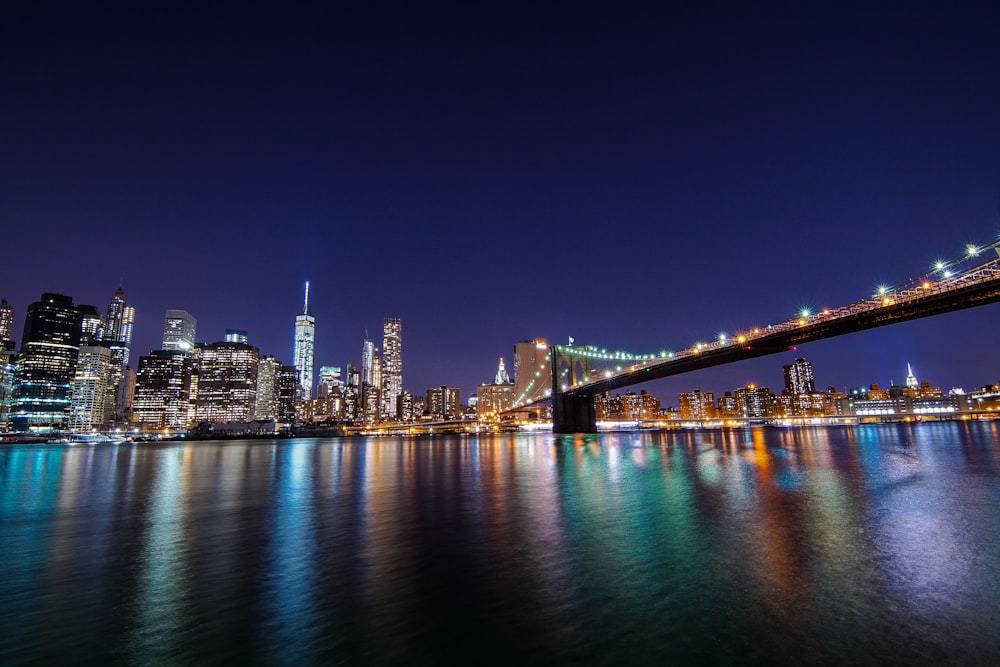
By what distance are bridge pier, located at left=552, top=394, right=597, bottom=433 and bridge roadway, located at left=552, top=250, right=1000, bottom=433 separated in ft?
27.3

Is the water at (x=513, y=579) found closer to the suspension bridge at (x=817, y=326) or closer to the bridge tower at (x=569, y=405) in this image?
the suspension bridge at (x=817, y=326)

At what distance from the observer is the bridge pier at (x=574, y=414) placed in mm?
101875

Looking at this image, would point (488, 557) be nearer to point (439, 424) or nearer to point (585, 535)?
point (585, 535)

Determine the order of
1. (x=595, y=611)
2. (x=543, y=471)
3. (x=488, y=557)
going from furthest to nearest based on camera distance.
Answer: (x=543, y=471), (x=488, y=557), (x=595, y=611)

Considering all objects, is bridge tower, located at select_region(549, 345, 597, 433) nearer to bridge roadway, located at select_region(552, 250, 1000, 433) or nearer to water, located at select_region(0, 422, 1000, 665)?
bridge roadway, located at select_region(552, 250, 1000, 433)

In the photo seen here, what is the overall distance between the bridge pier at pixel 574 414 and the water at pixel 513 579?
7815cm

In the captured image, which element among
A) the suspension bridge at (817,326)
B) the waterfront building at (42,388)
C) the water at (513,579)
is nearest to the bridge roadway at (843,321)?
the suspension bridge at (817,326)

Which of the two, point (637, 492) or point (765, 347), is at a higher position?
point (765, 347)

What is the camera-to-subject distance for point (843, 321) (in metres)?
47.6

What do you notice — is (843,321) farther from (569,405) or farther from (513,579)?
(569,405)

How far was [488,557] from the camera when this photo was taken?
13.3m

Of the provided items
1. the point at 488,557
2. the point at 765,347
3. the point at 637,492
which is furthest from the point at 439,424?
the point at 488,557

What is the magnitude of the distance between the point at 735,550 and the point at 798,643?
→ 595 cm

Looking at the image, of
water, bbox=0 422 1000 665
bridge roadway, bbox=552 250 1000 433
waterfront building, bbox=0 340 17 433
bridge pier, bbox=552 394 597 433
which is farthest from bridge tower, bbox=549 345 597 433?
waterfront building, bbox=0 340 17 433
